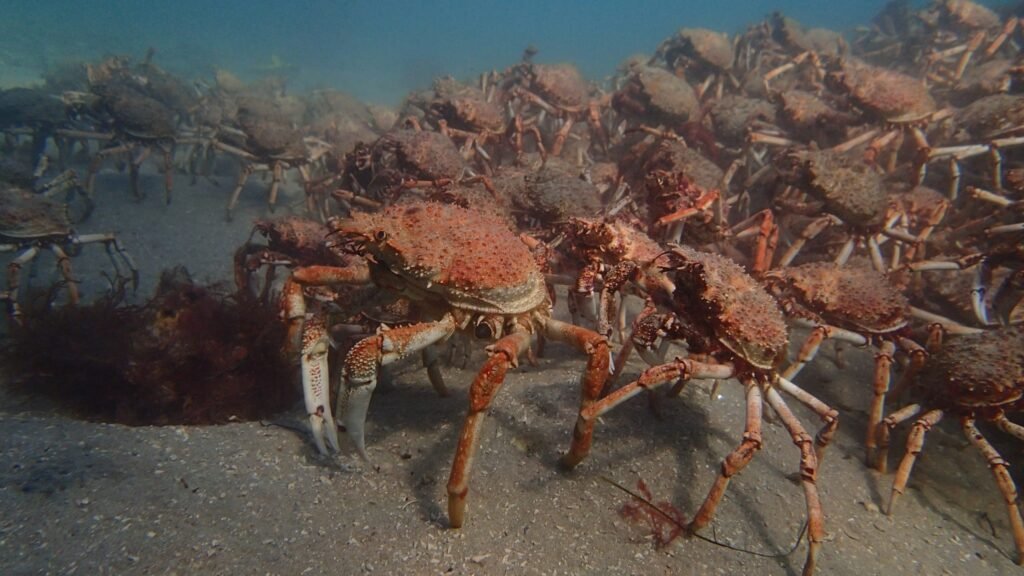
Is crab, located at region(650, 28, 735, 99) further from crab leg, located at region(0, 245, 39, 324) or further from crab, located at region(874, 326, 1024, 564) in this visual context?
crab leg, located at region(0, 245, 39, 324)

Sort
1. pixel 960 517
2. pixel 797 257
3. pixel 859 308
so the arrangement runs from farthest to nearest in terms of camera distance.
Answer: pixel 797 257 → pixel 859 308 → pixel 960 517

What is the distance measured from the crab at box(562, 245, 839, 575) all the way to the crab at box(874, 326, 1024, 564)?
38.2 inches

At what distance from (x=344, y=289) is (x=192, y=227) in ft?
23.0

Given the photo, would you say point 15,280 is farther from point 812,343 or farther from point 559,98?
point 559,98

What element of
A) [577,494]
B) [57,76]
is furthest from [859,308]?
[57,76]

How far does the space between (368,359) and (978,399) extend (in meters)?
5.12

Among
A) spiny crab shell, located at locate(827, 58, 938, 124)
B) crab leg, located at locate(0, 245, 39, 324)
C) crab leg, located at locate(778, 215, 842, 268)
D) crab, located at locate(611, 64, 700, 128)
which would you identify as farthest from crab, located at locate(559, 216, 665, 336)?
spiny crab shell, located at locate(827, 58, 938, 124)

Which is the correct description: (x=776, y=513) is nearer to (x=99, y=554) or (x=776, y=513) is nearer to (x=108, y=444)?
(x=99, y=554)

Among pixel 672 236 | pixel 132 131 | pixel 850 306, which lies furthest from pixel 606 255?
pixel 132 131

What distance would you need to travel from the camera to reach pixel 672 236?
19.5ft

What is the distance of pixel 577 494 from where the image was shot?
11.4ft

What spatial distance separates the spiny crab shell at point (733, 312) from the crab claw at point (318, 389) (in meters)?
2.89

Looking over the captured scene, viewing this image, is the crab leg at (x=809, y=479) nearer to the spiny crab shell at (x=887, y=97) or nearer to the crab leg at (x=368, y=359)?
the crab leg at (x=368, y=359)

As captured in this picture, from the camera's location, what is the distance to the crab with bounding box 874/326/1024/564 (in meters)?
3.95
